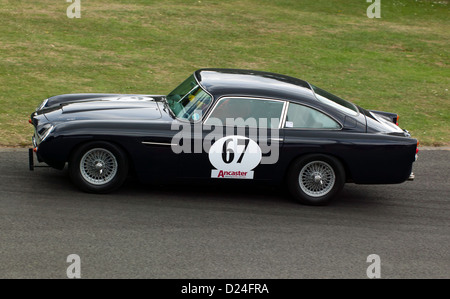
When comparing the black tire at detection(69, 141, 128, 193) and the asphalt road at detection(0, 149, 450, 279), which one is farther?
the black tire at detection(69, 141, 128, 193)

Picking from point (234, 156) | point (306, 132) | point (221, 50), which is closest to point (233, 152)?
point (234, 156)

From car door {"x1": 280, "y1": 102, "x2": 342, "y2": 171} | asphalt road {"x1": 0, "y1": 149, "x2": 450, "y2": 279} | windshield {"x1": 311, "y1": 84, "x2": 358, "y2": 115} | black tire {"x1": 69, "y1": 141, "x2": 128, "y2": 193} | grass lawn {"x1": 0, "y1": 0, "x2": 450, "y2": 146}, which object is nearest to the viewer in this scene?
asphalt road {"x1": 0, "y1": 149, "x2": 450, "y2": 279}

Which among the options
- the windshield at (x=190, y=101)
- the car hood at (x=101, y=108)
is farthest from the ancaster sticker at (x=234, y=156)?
the car hood at (x=101, y=108)

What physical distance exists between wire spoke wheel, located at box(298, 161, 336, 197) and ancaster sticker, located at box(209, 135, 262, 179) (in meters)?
0.65

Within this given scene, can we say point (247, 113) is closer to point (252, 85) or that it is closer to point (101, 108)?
point (252, 85)

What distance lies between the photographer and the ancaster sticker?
7727mm

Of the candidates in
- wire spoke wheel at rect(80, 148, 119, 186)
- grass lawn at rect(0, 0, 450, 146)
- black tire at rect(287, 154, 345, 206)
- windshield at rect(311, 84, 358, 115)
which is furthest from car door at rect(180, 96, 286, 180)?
grass lawn at rect(0, 0, 450, 146)

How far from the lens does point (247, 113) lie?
7926 millimetres

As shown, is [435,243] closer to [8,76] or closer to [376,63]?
[8,76]

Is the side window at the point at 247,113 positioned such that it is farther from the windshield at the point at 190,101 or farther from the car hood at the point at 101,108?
the car hood at the point at 101,108

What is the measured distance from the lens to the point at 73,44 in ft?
53.4

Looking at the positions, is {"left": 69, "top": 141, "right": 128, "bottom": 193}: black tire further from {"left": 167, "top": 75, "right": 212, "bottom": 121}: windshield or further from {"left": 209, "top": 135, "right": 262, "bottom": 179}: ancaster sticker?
{"left": 209, "top": 135, "right": 262, "bottom": 179}: ancaster sticker

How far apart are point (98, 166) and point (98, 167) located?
12 mm
